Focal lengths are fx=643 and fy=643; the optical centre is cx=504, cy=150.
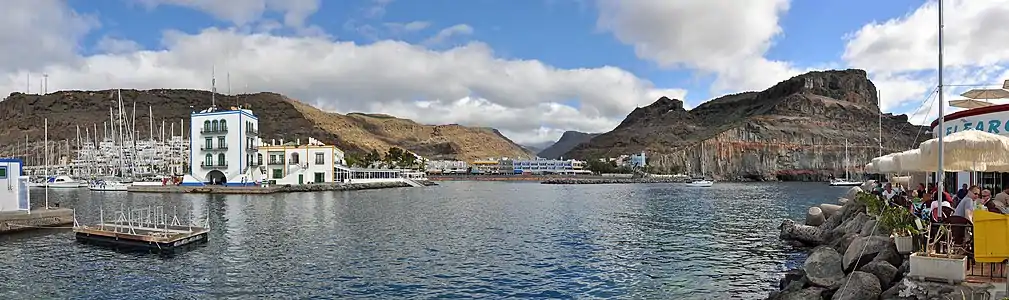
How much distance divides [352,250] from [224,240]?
847 centimetres

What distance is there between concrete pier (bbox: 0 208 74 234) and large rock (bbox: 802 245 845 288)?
137 feet

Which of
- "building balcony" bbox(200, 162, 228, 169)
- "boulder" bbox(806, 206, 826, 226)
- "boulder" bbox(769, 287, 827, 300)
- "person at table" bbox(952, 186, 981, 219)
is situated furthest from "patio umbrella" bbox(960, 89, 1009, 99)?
"building balcony" bbox(200, 162, 228, 169)

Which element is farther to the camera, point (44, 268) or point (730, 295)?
point (44, 268)

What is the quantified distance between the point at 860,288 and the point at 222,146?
97060mm

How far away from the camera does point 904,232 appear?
54.2 feet

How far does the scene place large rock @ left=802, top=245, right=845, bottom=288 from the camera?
17078 millimetres

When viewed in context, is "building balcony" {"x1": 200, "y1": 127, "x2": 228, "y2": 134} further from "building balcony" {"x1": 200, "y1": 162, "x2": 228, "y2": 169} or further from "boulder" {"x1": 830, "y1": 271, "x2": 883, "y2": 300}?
"boulder" {"x1": 830, "y1": 271, "x2": 883, "y2": 300}

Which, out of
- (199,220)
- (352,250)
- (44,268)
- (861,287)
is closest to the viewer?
(861,287)

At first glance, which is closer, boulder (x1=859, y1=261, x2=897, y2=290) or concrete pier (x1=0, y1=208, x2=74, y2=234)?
boulder (x1=859, y1=261, x2=897, y2=290)

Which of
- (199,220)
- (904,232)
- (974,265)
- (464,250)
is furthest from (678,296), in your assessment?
(199,220)

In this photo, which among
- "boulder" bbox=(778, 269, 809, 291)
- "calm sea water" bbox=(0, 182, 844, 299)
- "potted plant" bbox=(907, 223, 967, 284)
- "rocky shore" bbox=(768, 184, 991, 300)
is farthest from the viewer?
"calm sea water" bbox=(0, 182, 844, 299)

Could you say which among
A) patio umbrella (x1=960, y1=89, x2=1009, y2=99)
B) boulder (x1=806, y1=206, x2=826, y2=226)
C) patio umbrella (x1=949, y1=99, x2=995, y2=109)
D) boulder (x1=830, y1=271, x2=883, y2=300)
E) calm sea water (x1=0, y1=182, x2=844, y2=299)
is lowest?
calm sea water (x1=0, y1=182, x2=844, y2=299)

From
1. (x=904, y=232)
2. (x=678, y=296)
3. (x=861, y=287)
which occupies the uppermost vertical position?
(x=904, y=232)

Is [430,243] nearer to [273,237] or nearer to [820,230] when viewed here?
[273,237]
